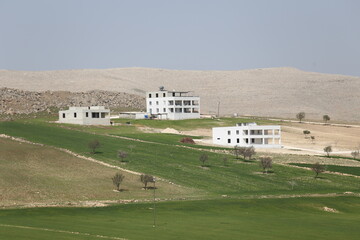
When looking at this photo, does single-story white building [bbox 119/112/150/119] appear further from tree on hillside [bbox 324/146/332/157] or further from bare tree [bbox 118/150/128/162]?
bare tree [bbox 118/150/128/162]

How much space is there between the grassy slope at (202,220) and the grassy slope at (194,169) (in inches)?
490

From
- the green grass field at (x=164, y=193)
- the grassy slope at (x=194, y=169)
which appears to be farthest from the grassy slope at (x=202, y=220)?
the grassy slope at (x=194, y=169)

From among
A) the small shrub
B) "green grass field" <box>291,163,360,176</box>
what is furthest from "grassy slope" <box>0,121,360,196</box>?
the small shrub

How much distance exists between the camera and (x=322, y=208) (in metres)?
80.2

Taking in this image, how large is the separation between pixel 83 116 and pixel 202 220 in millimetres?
98417

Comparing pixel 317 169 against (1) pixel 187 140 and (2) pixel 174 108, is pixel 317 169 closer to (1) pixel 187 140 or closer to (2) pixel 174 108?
(1) pixel 187 140

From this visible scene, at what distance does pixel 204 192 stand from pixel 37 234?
39.2 meters

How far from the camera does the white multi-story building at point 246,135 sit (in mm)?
149250

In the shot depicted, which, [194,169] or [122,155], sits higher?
[122,155]

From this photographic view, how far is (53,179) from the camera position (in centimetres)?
8806

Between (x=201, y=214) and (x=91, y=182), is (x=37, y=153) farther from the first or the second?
(x=201, y=214)

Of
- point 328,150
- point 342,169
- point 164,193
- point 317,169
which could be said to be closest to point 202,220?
point 164,193

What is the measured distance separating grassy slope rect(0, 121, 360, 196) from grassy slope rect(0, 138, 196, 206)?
237 inches

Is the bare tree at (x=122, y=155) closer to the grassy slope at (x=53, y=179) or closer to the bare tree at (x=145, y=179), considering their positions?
the grassy slope at (x=53, y=179)
